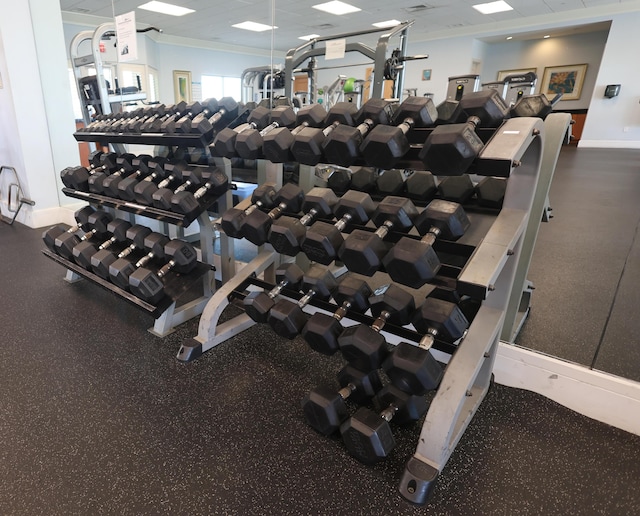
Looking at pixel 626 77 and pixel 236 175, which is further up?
pixel 626 77

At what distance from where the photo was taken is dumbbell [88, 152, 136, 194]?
81.0 inches

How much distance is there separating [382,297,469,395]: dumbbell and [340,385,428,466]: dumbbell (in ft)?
0.38

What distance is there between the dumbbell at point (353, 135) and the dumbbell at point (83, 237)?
144 cm

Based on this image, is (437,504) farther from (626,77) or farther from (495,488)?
(626,77)

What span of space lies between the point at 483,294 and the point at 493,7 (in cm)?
912

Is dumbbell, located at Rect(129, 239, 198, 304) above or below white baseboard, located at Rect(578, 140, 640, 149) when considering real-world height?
below

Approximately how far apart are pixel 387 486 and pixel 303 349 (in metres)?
0.72

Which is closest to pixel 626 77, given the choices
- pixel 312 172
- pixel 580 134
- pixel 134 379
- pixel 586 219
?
pixel 580 134

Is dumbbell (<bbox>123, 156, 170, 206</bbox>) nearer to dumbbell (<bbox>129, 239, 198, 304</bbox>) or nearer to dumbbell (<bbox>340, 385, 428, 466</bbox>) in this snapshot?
dumbbell (<bbox>129, 239, 198, 304</bbox>)

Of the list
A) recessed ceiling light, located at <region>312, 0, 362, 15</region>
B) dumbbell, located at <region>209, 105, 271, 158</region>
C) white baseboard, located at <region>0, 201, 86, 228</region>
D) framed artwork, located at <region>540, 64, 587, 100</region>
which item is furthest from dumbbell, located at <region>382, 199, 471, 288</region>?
framed artwork, located at <region>540, 64, 587, 100</region>

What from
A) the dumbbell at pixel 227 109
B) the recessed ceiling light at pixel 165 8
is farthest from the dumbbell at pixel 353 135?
the recessed ceiling light at pixel 165 8

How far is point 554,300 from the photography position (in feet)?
6.43

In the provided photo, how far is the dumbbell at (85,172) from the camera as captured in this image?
7.13 feet

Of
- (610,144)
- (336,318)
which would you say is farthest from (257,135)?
(610,144)
